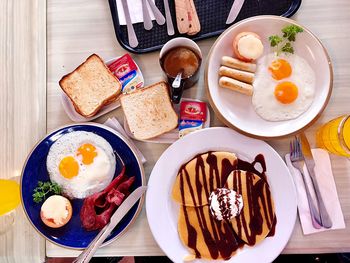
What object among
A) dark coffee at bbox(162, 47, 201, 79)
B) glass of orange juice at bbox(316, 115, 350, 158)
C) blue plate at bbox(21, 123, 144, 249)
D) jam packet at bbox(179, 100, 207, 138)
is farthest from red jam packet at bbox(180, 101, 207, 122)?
glass of orange juice at bbox(316, 115, 350, 158)

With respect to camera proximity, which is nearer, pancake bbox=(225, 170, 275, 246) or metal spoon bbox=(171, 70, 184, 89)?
metal spoon bbox=(171, 70, 184, 89)

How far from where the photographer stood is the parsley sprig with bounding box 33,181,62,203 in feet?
5.55

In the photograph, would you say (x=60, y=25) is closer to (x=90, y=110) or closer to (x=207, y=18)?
(x=90, y=110)

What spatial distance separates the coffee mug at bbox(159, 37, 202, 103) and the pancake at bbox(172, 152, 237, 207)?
0.26 metres

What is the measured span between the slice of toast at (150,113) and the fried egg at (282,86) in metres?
0.34

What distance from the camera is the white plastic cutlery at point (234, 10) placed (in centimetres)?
174

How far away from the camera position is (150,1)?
5.80ft

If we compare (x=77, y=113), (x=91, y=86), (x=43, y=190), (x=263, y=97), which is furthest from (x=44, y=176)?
(x=263, y=97)

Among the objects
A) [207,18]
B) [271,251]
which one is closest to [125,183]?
[271,251]

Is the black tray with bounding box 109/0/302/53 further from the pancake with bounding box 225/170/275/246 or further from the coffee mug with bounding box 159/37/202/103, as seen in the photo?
the pancake with bounding box 225/170/275/246

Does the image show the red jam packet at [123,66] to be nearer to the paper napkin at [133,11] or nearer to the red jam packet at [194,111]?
the paper napkin at [133,11]

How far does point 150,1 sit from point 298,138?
795 millimetres

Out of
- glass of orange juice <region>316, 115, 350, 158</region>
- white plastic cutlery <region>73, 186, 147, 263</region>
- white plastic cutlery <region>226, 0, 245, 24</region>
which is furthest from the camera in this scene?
white plastic cutlery <region>226, 0, 245, 24</region>

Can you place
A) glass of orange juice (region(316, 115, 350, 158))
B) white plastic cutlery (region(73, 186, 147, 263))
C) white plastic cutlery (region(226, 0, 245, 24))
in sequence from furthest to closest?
white plastic cutlery (region(226, 0, 245, 24)) → glass of orange juice (region(316, 115, 350, 158)) → white plastic cutlery (region(73, 186, 147, 263))
